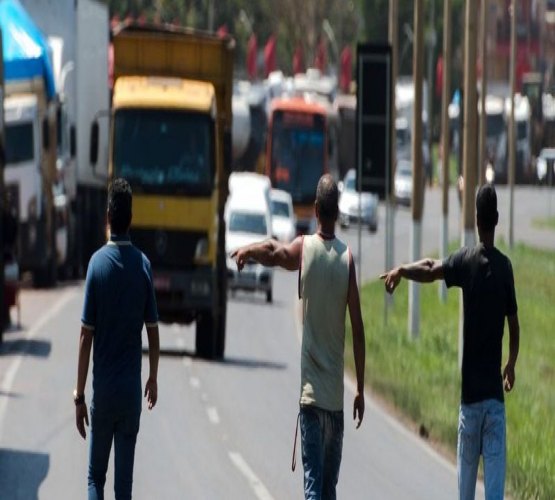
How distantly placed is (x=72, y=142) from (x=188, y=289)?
15.3 meters

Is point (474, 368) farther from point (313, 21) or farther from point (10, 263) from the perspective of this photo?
point (313, 21)

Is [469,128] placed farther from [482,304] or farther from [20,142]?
[482,304]

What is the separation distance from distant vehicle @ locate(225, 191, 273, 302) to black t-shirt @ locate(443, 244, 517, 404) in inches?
1220

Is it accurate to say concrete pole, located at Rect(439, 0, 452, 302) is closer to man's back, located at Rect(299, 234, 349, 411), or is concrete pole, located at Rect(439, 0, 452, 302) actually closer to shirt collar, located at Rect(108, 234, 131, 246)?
man's back, located at Rect(299, 234, 349, 411)

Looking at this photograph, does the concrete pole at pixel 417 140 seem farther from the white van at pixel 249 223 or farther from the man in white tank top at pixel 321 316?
the man in white tank top at pixel 321 316

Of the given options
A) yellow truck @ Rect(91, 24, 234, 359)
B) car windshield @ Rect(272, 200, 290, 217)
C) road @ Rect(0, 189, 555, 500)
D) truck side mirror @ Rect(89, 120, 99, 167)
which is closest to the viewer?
road @ Rect(0, 189, 555, 500)

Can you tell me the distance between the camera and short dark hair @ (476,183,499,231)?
40.0 ft

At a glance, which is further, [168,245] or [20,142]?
[20,142]

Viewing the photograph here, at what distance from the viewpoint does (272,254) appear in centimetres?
1180

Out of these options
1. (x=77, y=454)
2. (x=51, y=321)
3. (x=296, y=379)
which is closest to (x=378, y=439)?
(x=77, y=454)

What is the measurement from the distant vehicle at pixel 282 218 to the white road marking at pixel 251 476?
110ft

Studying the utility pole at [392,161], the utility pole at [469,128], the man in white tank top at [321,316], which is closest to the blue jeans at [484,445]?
the man in white tank top at [321,316]

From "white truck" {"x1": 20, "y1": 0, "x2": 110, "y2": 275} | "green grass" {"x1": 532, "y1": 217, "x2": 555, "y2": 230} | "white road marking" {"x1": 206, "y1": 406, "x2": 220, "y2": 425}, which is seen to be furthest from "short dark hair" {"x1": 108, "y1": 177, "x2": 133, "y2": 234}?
"green grass" {"x1": 532, "y1": 217, "x2": 555, "y2": 230}

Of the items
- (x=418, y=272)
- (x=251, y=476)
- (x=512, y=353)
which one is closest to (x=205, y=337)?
(x=251, y=476)
